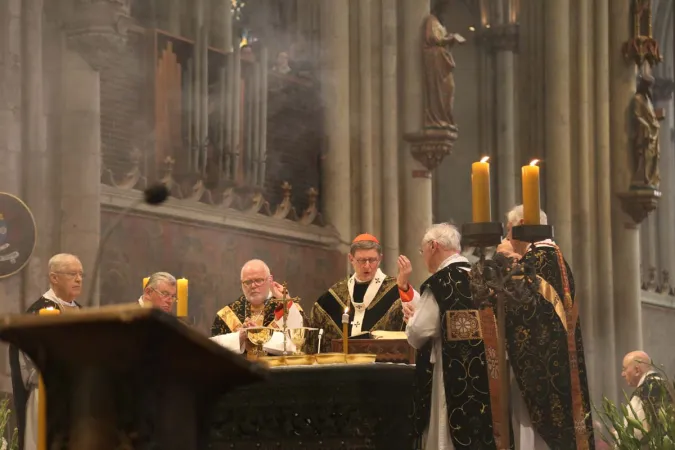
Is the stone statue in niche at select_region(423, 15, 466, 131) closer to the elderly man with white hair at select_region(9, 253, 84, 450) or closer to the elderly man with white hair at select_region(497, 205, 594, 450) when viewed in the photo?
the elderly man with white hair at select_region(497, 205, 594, 450)

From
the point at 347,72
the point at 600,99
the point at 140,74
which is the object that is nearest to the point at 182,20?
the point at 140,74

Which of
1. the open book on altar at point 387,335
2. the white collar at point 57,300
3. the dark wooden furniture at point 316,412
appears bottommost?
the dark wooden furniture at point 316,412

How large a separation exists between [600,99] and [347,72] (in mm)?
5026

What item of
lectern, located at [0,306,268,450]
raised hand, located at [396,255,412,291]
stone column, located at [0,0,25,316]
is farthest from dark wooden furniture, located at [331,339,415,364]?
lectern, located at [0,306,268,450]

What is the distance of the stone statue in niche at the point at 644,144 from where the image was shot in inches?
686

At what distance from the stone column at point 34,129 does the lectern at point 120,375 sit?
21.4 feet

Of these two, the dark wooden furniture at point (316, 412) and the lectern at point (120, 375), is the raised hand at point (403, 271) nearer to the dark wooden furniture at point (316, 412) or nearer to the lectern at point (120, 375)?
the dark wooden furniture at point (316, 412)

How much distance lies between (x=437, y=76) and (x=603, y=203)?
443 cm

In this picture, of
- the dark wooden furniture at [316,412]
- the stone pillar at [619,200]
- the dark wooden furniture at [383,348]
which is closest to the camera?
the dark wooden furniture at [316,412]

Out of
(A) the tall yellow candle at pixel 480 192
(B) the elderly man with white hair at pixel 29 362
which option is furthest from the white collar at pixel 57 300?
(A) the tall yellow candle at pixel 480 192

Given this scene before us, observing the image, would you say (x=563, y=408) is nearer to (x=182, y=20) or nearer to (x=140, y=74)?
(x=140, y=74)

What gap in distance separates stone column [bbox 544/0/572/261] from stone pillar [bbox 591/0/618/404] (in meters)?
0.56

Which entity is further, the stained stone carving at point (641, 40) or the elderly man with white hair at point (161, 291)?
the stained stone carving at point (641, 40)

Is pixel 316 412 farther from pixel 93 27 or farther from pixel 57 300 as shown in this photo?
pixel 93 27
